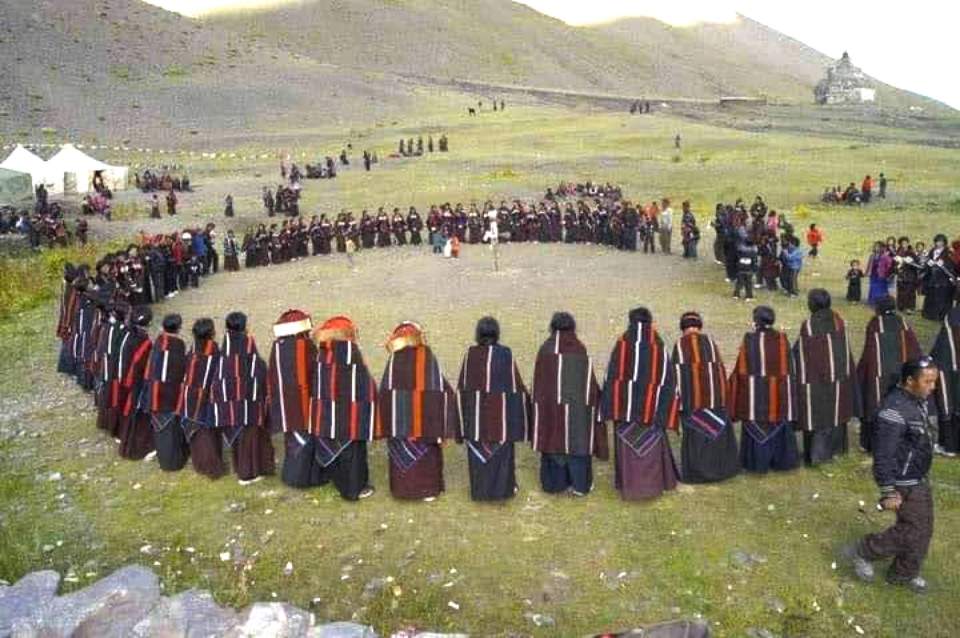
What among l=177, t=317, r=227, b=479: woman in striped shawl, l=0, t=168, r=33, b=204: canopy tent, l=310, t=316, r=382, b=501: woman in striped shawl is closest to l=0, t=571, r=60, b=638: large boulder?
l=177, t=317, r=227, b=479: woman in striped shawl

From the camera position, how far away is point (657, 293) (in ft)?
56.9

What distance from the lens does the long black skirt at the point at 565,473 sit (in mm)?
7746

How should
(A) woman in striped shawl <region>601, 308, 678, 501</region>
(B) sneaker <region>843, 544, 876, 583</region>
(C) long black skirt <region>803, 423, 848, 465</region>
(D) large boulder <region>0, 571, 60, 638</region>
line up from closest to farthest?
(D) large boulder <region>0, 571, 60, 638</region>, (B) sneaker <region>843, 544, 876, 583</region>, (A) woman in striped shawl <region>601, 308, 678, 501</region>, (C) long black skirt <region>803, 423, 848, 465</region>

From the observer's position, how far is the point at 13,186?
3309 centimetres

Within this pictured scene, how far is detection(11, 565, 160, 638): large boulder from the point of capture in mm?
5613

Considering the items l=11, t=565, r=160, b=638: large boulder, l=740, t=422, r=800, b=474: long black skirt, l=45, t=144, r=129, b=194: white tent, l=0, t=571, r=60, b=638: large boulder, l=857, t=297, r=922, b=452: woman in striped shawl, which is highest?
l=45, t=144, r=129, b=194: white tent

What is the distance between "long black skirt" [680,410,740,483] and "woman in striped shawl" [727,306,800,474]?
223mm

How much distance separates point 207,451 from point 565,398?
365 centimetres

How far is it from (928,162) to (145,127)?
51.1m

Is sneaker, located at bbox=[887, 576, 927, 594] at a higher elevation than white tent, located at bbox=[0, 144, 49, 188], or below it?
below

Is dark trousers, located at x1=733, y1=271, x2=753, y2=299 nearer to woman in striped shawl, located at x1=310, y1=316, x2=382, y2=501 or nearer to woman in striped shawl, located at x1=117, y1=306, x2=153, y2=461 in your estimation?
woman in striped shawl, located at x1=310, y1=316, x2=382, y2=501

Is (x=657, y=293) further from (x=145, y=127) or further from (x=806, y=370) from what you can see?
(x=145, y=127)

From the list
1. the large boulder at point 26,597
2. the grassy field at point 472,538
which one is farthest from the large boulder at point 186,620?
the large boulder at point 26,597

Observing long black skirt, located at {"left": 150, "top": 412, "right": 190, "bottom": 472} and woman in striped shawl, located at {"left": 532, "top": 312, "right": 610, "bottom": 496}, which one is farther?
long black skirt, located at {"left": 150, "top": 412, "right": 190, "bottom": 472}
